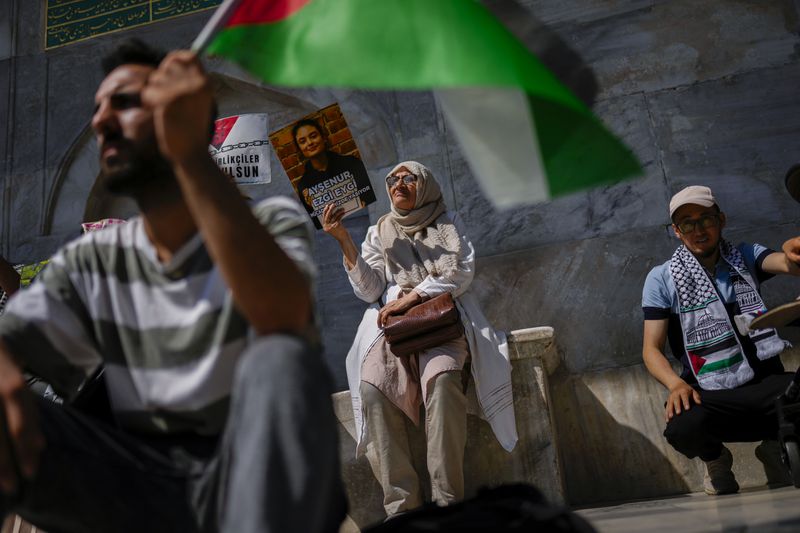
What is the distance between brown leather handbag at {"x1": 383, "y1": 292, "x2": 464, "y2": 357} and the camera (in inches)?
144

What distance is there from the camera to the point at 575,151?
152 cm

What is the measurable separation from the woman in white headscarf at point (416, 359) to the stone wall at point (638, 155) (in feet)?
3.20

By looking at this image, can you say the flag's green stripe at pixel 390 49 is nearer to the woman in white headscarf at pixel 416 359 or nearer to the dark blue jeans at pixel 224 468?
the dark blue jeans at pixel 224 468

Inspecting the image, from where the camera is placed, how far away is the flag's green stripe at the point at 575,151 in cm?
150

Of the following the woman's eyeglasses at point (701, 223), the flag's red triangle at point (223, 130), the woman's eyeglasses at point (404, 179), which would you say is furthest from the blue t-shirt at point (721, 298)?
the flag's red triangle at point (223, 130)

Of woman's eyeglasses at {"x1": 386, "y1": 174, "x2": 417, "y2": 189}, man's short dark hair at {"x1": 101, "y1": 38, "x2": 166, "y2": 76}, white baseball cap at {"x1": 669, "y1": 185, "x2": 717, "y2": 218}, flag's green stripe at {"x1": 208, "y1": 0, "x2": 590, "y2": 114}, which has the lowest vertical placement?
white baseball cap at {"x1": 669, "y1": 185, "x2": 717, "y2": 218}

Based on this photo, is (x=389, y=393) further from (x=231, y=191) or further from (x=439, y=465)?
(x=231, y=191)

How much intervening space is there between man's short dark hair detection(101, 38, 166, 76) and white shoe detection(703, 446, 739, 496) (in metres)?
3.17

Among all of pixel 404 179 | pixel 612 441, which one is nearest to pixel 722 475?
pixel 612 441

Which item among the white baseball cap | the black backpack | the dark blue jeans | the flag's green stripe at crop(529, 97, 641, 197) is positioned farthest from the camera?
the white baseball cap

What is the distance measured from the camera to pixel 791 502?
8.56ft

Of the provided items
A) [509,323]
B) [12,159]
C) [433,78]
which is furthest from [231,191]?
[12,159]

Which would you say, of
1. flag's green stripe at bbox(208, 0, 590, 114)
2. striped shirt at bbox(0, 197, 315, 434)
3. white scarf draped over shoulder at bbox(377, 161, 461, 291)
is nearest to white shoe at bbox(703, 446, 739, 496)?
white scarf draped over shoulder at bbox(377, 161, 461, 291)

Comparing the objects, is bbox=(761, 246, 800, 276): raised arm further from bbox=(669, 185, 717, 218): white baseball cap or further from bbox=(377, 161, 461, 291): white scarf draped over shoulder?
bbox=(377, 161, 461, 291): white scarf draped over shoulder
